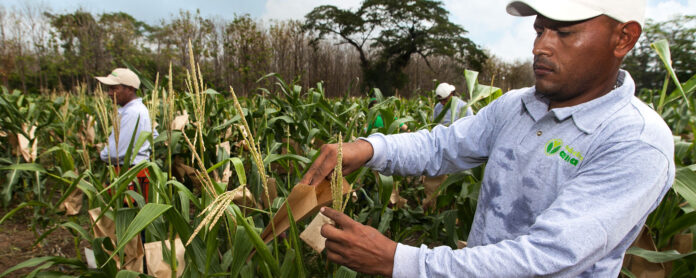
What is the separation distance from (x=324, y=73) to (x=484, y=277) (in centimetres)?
2125

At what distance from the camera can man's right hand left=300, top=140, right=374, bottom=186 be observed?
1.02 metres

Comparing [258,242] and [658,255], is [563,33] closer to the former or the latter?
[258,242]

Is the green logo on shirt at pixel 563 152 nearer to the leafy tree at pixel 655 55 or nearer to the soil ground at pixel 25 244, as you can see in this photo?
the soil ground at pixel 25 244

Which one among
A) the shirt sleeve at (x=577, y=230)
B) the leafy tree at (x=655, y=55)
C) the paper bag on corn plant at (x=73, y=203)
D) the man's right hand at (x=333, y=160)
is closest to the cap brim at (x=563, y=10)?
the shirt sleeve at (x=577, y=230)

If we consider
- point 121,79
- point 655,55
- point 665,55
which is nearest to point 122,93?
point 121,79

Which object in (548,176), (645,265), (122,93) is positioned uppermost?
(122,93)

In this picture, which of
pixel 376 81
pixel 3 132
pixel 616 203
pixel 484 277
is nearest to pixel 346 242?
pixel 484 277

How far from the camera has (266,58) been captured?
1620cm

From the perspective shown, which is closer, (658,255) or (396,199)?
(658,255)

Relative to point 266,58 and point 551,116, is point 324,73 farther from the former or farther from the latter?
point 551,116

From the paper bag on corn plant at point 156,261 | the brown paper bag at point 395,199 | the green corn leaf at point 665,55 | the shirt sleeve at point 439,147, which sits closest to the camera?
the shirt sleeve at point 439,147

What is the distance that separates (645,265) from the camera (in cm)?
159

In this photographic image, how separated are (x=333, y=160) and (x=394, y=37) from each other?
30903 millimetres

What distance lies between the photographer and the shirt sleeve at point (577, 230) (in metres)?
0.71
